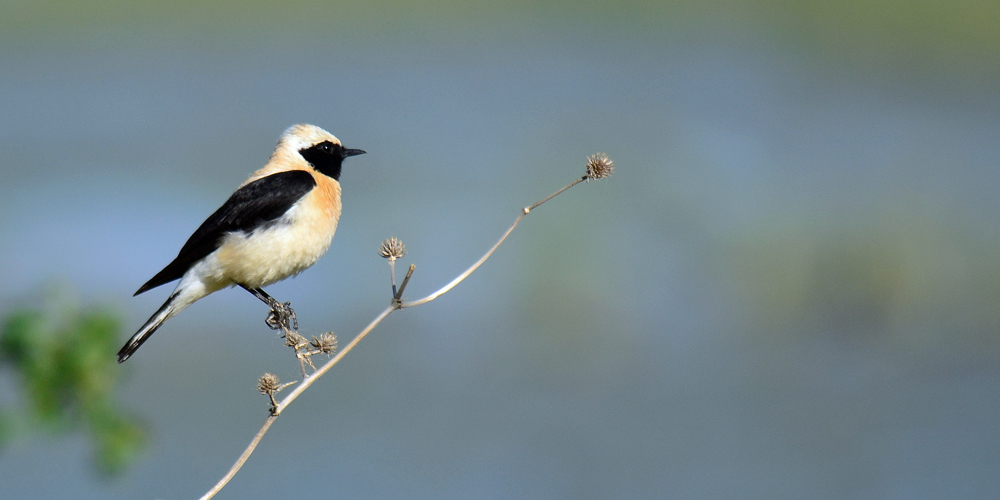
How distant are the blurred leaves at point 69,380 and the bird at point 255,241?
22cm

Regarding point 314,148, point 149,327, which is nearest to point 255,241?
point 149,327

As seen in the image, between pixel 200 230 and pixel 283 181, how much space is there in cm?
38

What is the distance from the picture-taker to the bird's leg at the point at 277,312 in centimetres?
300

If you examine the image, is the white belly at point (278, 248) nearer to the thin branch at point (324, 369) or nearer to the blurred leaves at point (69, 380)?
the blurred leaves at point (69, 380)

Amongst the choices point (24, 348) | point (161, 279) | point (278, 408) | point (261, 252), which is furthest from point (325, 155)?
point (278, 408)

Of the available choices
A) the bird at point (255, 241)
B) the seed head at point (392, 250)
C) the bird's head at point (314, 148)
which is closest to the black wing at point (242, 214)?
the bird at point (255, 241)

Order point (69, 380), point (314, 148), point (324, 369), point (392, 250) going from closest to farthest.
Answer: point (324, 369), point (392, 250), point (69, 380), point (314, 148)

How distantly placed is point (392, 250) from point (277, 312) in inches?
45.2

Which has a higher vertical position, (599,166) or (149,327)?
(599,166)

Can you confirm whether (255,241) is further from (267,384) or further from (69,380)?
(267,384)

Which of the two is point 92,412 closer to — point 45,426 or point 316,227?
point 45,426

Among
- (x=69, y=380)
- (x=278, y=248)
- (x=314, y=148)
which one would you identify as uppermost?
(x=314, y=148)

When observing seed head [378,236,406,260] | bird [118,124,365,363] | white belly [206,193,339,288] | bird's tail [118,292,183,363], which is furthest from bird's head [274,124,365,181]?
seed head [378,236,406,260]

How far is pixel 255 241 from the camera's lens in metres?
2.99
